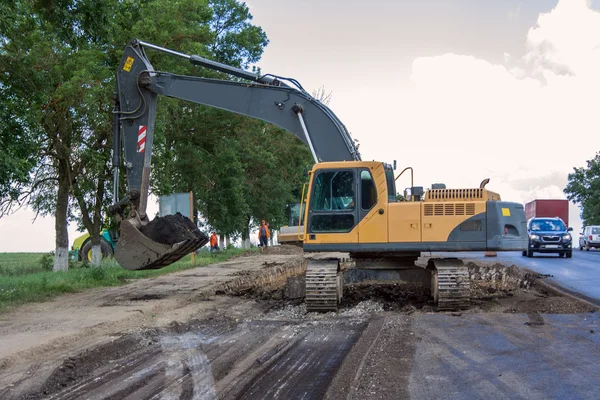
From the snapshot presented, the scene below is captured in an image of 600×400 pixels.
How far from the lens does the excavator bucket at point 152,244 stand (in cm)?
1226

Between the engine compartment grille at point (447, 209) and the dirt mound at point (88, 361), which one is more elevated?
the engine compartment grille at point (447, 209)

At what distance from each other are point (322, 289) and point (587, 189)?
262ft

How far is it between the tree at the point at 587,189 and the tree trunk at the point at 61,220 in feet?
237

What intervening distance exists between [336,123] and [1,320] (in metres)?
7.24

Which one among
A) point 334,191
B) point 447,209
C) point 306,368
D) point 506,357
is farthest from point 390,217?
point 306,368

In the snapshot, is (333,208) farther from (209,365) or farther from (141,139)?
(209,365)

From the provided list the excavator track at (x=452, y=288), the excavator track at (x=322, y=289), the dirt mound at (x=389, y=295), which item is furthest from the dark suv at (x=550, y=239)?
the excavator track at (x=322, y=289)

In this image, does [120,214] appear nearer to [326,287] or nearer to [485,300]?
[326,287]

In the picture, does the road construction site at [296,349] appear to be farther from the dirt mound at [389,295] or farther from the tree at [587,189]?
the tree at [587,189]

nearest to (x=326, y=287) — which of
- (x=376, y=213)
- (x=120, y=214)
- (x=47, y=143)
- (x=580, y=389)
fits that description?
(x=376, y=213)

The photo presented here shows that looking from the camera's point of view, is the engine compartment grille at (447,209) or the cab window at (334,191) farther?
the cab window at (334,191)

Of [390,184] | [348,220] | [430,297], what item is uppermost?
[390,184]

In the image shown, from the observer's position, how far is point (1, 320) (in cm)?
1123

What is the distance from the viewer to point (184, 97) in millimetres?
13977
